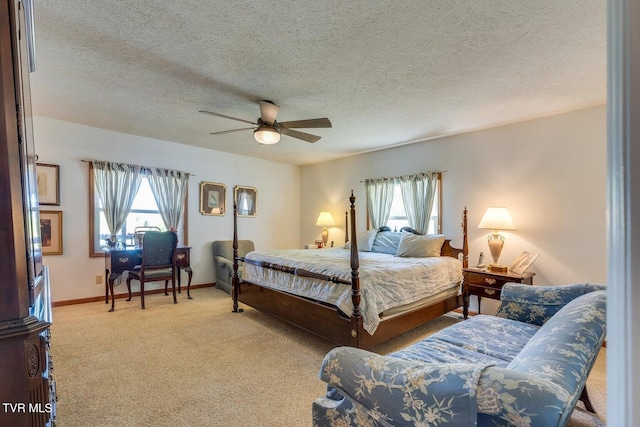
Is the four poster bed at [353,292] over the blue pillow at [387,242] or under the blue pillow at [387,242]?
under

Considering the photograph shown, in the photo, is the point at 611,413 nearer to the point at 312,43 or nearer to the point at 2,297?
the point at 2,297

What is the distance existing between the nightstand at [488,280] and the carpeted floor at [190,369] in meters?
0.58

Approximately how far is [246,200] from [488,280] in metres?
4.49

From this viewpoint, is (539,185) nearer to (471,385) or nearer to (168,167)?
(471,385)

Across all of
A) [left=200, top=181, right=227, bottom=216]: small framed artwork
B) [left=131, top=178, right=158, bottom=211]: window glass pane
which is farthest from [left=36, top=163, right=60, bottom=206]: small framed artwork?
[left=200, top=181, right=227, bottom=216]: small framed artwork

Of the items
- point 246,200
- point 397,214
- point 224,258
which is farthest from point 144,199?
point 397,214

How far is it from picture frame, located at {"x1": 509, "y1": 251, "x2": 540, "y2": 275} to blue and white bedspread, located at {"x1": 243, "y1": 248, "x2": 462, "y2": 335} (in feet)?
1.90

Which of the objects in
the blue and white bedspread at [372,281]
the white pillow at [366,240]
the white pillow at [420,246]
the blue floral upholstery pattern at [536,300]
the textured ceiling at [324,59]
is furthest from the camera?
the white pillow at [366,240]

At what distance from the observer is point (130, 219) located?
4766 mm

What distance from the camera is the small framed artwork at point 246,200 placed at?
19.5 ft

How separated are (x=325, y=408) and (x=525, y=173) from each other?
3776 millimetres

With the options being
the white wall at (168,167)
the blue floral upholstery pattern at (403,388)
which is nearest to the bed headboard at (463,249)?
the blue floral upholstery pattern at (403,388)

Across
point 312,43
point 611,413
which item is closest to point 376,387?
point 611,413

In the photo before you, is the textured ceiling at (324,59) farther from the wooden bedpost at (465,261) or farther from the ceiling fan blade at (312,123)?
the wooden bedpost at (465,261)
